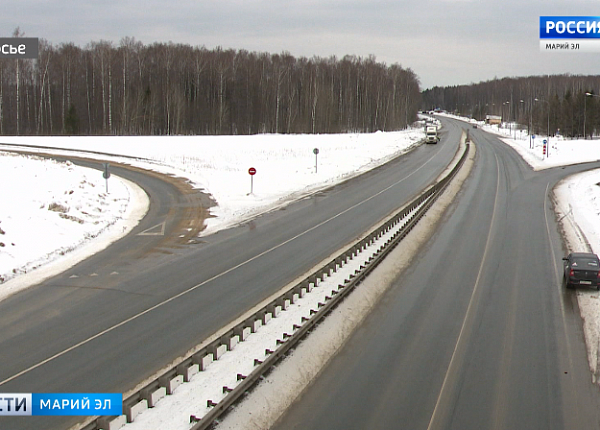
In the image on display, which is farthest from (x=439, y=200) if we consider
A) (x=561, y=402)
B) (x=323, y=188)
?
(x=561, y=402)

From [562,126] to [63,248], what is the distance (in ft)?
384

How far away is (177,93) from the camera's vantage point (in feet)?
335

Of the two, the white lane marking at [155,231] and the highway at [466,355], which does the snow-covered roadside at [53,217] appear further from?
the highway at [466,355]

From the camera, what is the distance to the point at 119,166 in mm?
50281

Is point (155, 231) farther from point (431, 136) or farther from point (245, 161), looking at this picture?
point (431, 136)

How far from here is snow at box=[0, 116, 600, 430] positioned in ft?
70.1

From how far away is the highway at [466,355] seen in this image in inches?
440

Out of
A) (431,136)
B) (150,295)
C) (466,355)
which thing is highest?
(431,136)

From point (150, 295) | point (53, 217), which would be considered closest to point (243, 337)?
point (150, 295)

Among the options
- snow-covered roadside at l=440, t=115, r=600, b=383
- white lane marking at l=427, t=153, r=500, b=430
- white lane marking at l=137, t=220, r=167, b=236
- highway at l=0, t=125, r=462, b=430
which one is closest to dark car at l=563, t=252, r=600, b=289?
snow-covered roadside at l=440, t=115, r=600, b=383

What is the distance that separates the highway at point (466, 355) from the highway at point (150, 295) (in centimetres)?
386

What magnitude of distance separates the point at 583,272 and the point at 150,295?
14.0 m

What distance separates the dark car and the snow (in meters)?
0.41

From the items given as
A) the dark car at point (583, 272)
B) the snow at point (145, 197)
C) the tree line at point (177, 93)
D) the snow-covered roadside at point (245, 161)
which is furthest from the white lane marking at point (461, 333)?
the tree line at point (177, 93)
